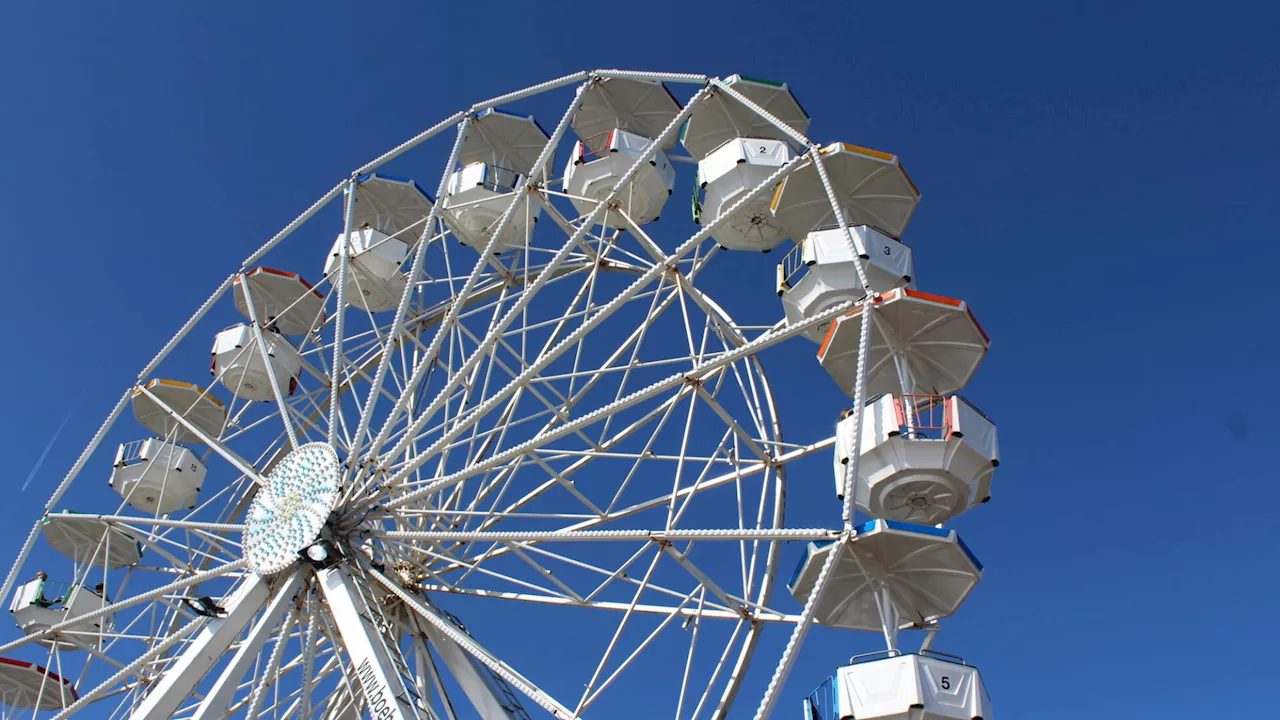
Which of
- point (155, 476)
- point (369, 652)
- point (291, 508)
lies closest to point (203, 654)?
point (291, 508)

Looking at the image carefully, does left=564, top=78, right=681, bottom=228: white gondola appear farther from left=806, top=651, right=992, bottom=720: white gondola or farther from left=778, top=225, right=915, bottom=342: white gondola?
left=806, top=651, right=992, bottom=720: white gondola

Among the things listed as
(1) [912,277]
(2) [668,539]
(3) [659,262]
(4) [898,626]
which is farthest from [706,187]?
(4) [898,626]

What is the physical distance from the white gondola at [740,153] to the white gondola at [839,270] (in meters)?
1.13

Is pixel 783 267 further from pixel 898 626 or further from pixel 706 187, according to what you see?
pixel 898 626

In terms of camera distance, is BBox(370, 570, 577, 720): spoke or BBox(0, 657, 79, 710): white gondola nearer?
BBox(370, 570, 577, 720): spoke

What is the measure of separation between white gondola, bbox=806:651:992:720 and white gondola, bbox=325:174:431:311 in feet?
39.2

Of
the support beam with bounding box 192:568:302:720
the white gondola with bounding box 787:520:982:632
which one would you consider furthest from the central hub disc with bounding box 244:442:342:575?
the white gondola with bounding box 787:520:982:632

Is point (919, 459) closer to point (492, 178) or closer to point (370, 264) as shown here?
point (492, 178)

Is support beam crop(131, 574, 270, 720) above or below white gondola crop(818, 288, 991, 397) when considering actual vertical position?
below

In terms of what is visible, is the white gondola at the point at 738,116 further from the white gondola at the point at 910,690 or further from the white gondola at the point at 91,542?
the white gondola at the point at 91,542

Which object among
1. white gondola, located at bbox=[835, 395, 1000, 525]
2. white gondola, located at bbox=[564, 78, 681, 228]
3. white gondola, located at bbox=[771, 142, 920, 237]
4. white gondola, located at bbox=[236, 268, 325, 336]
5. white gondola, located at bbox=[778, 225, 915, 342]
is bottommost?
white gondola, located at bbox=[835, 395, 1000, 525]

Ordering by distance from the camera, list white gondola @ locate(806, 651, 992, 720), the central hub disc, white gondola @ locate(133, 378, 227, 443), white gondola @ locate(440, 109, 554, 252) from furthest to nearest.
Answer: white gondola @ locate(133, 378, 227, 443) → white gondola @ locate(440, 109, 554, 252) → the central hub disc → white gondola @ locate(806, 651, 992, 720)

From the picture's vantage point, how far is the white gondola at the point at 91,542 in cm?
2098

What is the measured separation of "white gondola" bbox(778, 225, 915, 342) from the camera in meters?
14.1
